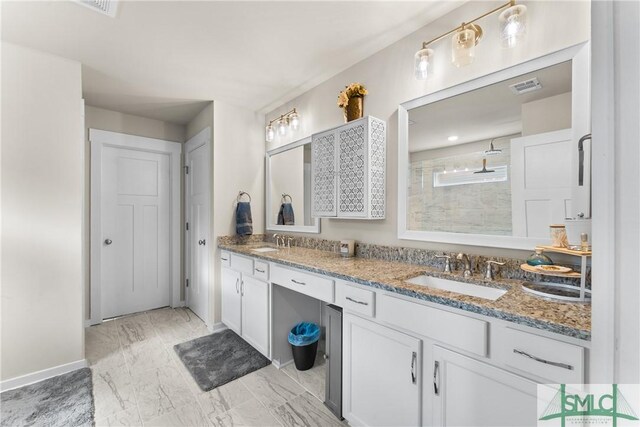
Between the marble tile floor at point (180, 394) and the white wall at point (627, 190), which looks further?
the marble tile floor at point (180, 394)

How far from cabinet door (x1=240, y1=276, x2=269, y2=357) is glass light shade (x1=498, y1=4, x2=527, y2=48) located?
212cm

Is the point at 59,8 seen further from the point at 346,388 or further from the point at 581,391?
the point at 581,391

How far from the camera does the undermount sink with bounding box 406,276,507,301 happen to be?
1.38 meters

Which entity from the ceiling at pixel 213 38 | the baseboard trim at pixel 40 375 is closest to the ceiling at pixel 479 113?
the ceiling at pixel 213 38

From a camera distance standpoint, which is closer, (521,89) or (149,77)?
(521,89)

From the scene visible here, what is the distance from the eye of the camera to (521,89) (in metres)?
1.43

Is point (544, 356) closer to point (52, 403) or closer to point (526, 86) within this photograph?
point (526, 86)

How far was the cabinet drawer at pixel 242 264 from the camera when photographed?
2406 mm

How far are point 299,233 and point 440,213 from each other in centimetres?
145

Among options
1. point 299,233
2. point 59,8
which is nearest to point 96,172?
point 59,8

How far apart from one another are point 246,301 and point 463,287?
1771 millimetres

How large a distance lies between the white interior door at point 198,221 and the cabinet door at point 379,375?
202cm

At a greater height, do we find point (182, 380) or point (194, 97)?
point (194, 97)

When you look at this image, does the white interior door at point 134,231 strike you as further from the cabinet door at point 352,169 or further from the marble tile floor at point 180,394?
the cabinet door at point 352,169
